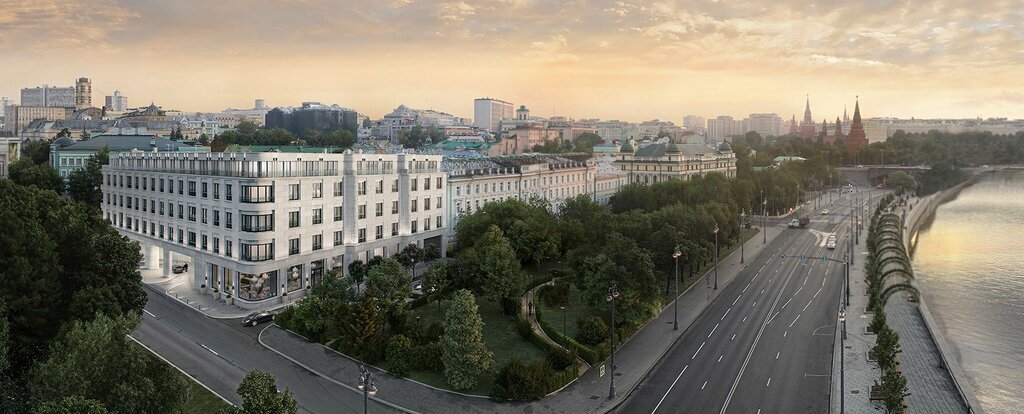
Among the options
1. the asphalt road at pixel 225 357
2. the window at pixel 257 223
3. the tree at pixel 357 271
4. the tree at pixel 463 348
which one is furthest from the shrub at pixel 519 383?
the window at pixel 257 223

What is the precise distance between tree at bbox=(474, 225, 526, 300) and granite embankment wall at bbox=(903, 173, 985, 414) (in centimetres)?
2950

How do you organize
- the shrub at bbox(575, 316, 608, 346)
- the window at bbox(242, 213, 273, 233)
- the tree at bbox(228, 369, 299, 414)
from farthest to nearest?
the window at bbox(242, 213, 273, 233) < the shrub at bbox(575, 316, 608, 346) < the tree at bbox(228, 369, 299, 414)

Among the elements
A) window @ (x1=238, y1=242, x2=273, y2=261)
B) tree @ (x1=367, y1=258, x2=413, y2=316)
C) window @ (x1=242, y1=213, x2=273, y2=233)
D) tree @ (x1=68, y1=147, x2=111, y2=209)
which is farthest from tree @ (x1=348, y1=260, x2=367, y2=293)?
tree @ (x1=68, y1=147, x2=111, y2=209)

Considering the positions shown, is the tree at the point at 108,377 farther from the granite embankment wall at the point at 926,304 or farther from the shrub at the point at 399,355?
the granite embankment wall at the point at 926,304

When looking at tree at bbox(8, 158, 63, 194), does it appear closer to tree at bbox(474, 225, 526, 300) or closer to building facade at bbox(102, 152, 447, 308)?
building facade at bbox(102, 152, 447, 308)

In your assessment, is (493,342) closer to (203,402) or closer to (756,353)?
(756,353)

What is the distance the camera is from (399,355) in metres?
42.0

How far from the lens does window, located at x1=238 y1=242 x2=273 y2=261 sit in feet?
187

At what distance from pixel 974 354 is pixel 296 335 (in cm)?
5288

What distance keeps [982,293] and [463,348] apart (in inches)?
2605

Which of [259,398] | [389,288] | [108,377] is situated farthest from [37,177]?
[259,398]

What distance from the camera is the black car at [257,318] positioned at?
51.4 m

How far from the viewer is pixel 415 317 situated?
174ft

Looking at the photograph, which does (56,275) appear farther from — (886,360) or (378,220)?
(886,360)
